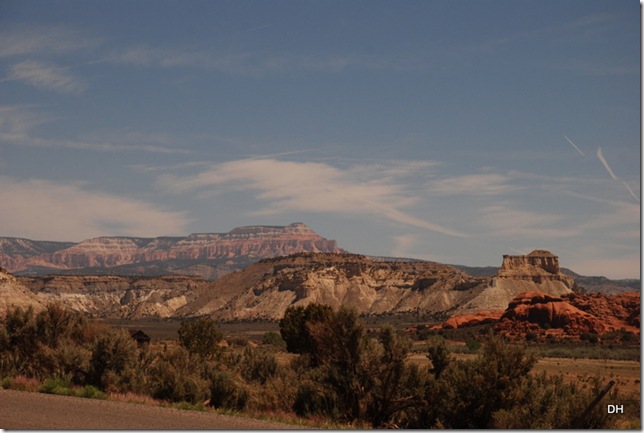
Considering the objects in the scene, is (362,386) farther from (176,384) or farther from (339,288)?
(339,288)

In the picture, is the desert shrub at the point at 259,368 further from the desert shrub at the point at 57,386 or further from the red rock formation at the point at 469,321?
the red rock formation at the point at 469,321

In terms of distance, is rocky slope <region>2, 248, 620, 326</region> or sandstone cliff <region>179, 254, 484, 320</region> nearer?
rocky slope <region>2, 248, 620, 326</region>

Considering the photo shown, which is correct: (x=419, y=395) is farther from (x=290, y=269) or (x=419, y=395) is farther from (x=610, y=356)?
(x=290, y=269)

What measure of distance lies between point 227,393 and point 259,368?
5.33 metres

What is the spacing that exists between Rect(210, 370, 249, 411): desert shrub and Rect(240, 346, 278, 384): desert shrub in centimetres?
362

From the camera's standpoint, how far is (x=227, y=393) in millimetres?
22641

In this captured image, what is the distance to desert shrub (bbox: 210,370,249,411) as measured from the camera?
22.3 m

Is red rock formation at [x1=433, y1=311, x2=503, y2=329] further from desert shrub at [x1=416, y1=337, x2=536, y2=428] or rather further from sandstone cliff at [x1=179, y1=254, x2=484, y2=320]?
desert shrub at [x1=416, y1=337, x2=536, y2=428]

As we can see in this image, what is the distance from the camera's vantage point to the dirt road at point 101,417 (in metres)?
15.7

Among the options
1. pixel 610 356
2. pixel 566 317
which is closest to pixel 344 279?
A: pixel 566 317

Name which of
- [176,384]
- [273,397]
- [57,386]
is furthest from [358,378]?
[57,386]

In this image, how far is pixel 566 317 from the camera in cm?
9412

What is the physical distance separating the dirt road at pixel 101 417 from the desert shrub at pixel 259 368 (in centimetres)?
838

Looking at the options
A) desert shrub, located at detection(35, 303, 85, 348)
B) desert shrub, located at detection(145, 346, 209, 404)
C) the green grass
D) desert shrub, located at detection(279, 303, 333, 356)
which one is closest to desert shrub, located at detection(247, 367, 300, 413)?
desert shrub, located at detection(145, 346, 209, 404)
